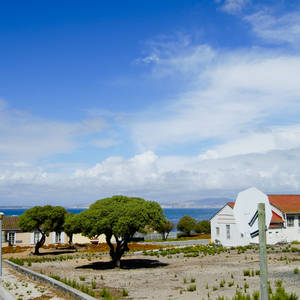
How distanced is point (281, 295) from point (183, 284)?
19.6 ft

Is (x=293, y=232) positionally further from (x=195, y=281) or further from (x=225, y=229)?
(x=195, y=281)

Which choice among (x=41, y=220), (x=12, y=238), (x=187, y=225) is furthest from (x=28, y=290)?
(x=187, y=225)

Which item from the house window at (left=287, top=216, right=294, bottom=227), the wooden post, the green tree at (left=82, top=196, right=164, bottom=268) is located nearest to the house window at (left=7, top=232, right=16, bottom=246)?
the green tree at (left=82, top=196, right=164, bottom=268)

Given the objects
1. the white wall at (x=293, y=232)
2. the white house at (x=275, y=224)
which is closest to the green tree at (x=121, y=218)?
the white house at (x=275, y=224)

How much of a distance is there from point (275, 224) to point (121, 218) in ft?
73.1

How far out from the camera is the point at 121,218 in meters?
22.7

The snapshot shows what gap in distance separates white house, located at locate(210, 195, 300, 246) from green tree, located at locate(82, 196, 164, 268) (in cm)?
1626

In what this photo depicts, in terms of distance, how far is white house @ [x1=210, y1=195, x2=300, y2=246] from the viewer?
38.5 metres

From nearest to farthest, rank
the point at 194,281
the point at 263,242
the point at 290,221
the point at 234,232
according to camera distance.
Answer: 1. the point at 263,242
2. the point at 194,281
3. the point at 290,221
4. the point at 234,232

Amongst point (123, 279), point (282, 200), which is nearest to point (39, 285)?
point (123, 279)

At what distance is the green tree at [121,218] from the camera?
2273 centimetres

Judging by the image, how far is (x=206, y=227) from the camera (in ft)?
240

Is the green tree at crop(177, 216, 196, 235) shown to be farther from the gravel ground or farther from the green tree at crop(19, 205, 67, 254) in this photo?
the gravel ground

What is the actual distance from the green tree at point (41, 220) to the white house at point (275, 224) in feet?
60.0
